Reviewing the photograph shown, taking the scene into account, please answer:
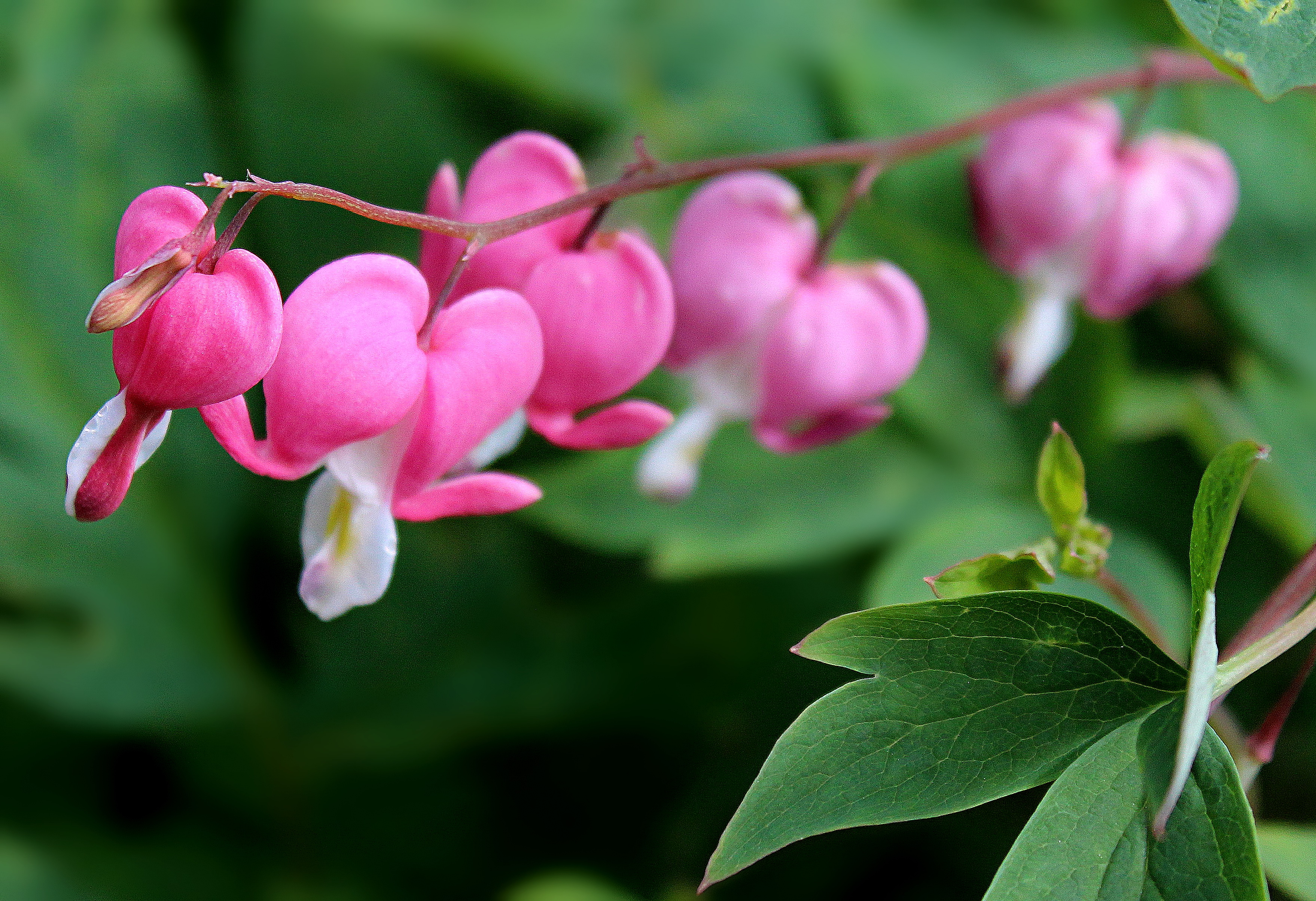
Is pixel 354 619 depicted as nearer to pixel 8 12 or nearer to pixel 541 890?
pixel 541 890

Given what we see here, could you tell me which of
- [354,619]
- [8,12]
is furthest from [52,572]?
[8,12]

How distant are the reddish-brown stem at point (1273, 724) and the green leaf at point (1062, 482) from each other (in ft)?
0.40

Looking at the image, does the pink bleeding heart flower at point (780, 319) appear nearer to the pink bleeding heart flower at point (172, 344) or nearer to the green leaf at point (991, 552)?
the green leaf at point (991, 552)

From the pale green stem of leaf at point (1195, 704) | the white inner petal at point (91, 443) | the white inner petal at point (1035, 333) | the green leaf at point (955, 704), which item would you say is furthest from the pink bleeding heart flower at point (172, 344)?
the white inner petal at point (1035, 333)

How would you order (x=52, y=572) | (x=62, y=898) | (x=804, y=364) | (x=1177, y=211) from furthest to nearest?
(x=52, y=572) < (x=62, y=898) < (x=1177, y=211) < (x=804, y=364)

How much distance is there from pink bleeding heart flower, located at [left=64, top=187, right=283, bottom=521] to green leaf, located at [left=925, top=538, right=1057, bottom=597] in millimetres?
308

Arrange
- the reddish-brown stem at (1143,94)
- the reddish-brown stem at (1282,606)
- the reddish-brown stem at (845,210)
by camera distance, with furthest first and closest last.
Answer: the reddish-brown stem at (1143,94) → the reddish-brown stem at (845,210) → the reddish-brown stem at (1282,606)

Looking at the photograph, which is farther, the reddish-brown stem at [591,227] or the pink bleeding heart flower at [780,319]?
the pink bleeding heart flower at [780,319]

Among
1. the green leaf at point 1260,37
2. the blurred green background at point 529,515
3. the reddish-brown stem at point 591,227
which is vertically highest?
the green leaf at point 1260,37

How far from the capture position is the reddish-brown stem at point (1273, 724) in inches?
19.7

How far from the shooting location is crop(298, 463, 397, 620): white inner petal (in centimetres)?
52

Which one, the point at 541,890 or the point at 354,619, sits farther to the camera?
the point at 354,619

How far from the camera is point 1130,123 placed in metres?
0.84

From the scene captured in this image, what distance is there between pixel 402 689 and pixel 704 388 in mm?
578
